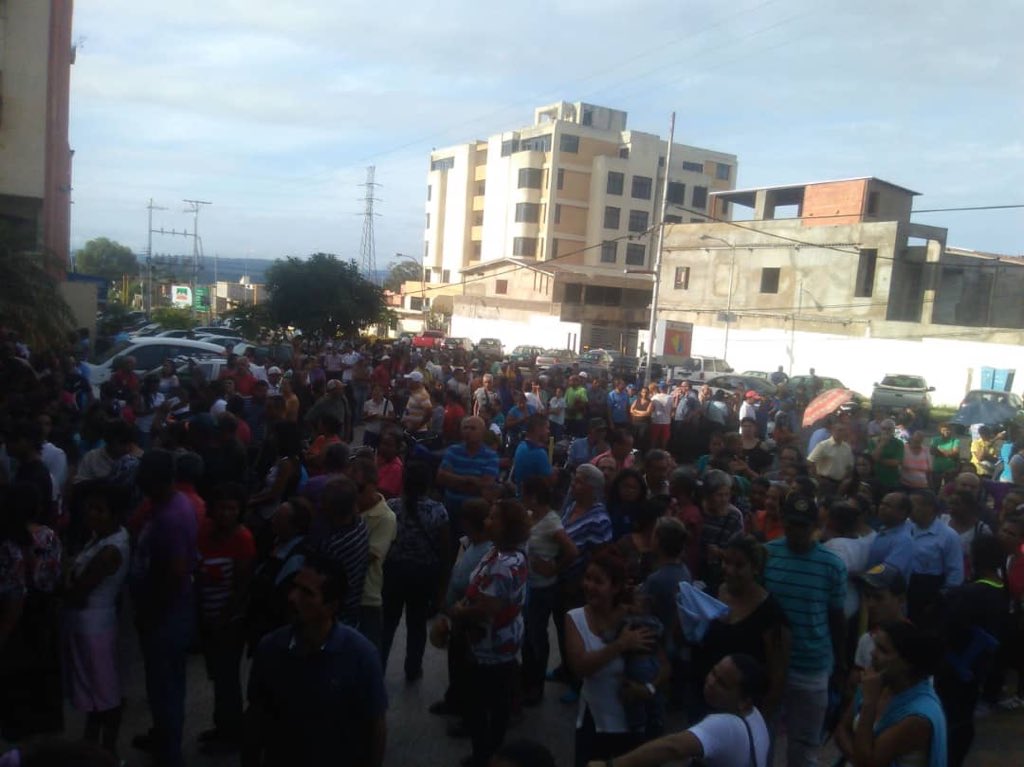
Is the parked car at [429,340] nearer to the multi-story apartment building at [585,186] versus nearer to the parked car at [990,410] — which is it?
the multi-story apartment building at [585,186]

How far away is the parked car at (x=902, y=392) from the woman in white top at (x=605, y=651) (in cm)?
2671

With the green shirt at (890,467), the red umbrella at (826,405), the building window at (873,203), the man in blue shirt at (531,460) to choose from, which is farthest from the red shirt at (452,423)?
the building window at (873,203)

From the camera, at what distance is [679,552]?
451 centimetres

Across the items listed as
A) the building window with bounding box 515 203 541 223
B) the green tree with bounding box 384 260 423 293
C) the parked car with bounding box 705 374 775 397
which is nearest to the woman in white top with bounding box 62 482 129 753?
the parked car with bounding box 705 374 775 397

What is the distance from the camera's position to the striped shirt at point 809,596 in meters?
4.27

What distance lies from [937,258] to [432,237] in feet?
169

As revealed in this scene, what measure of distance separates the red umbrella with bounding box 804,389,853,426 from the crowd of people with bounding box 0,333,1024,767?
769 cm

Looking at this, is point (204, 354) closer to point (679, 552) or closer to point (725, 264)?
point (679, 552)

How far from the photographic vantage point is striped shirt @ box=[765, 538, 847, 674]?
4270 millimetres

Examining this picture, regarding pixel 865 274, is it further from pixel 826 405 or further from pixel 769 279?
pixel 826 405

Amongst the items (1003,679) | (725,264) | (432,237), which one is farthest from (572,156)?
(1003,679)

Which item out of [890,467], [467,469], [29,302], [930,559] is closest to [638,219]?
[29,302]

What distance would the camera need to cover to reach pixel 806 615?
4281mm

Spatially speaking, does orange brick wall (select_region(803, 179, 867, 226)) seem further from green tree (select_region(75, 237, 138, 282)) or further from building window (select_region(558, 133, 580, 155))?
green tree (select_region(75, 237, 138, 282))
